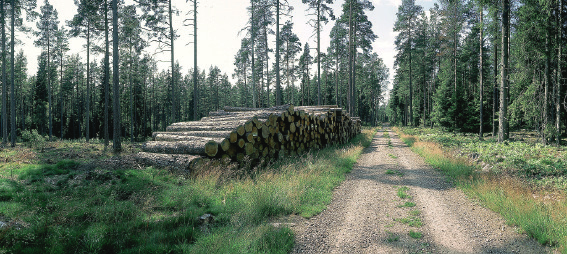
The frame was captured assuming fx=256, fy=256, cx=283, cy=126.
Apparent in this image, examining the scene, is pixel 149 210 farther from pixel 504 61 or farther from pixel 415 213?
pixel 504 61

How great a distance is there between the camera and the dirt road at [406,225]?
3.73 meters

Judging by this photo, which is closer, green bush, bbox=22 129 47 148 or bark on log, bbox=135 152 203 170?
bark on log, bbox=135 152 203 170

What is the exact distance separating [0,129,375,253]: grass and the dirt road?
48 centimetres

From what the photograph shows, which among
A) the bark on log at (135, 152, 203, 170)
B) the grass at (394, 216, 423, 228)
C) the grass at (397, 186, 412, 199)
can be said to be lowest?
the grass at (394, 216, 423, 228)

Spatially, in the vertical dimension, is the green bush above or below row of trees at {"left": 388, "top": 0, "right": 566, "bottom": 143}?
below

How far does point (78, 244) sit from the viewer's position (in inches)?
131

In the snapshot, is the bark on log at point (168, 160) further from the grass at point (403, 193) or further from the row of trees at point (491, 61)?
the row of trees at point (491, 61)

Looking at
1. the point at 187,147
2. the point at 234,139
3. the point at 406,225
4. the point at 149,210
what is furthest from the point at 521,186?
the point at 187,147

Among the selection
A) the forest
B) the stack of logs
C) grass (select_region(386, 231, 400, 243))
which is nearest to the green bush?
the forest

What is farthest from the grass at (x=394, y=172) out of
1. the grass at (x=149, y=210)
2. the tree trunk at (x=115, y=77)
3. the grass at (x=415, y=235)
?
the tree trunk at (x=115, y=77)

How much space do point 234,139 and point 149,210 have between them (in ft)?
11.1

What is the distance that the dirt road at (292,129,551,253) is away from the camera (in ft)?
12.2

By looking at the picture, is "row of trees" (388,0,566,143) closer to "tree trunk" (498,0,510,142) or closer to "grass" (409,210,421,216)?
"tree trunk" (498,0,510,142)

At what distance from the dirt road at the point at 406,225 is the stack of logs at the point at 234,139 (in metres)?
3.32
